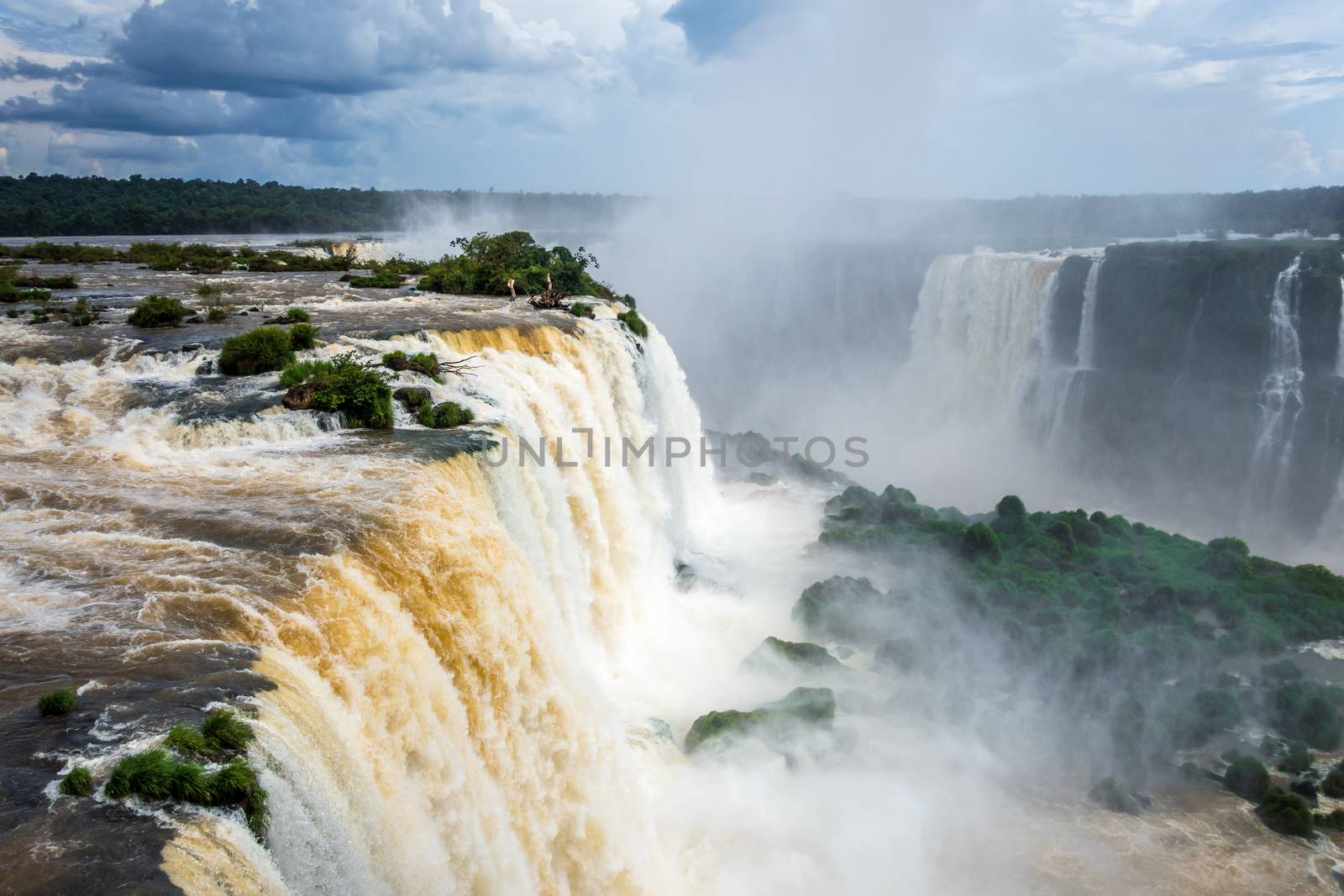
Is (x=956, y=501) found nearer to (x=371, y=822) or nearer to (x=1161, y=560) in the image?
(x=1161, y=560)

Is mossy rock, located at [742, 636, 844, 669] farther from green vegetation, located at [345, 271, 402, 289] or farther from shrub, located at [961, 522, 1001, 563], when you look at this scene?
green vegetation, located at [345, 271, 402, 289]

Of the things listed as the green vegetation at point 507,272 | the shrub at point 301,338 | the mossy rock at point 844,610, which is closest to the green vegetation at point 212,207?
the green vegetation at point 507,272

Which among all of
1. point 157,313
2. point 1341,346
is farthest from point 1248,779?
point 1341,346

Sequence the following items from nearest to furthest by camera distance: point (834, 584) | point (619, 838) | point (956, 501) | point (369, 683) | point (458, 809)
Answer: point (369, 683) < point (458, 809) < point (619, 838) < point (834, 584) < point (956, 501)

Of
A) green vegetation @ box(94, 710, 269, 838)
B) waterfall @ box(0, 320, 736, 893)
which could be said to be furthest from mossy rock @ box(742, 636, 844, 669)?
green vegetation @ box(94, 710, 269, 838)

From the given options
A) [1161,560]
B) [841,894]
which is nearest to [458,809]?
[841,894]

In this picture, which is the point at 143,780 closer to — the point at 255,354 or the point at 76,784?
the point at 76,784

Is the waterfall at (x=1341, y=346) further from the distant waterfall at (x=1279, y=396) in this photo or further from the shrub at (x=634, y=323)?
the shrub at (x=634, y=323)
